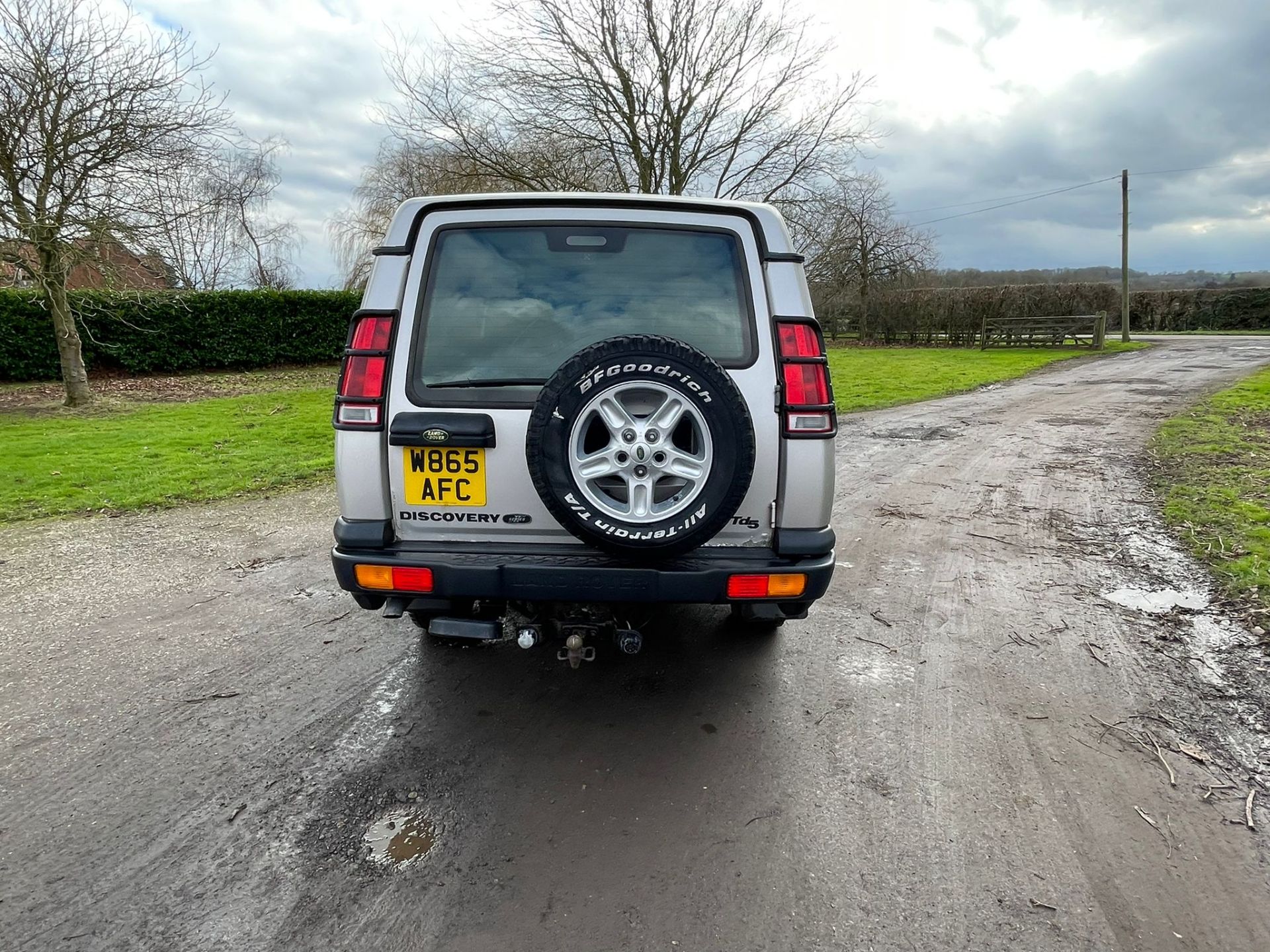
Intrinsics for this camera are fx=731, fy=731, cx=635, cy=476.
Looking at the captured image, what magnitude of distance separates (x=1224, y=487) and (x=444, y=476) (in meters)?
6.78

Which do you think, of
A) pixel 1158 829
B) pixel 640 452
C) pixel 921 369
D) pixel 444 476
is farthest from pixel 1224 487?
pixel 921 369

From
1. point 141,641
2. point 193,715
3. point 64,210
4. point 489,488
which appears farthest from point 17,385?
point 489,488

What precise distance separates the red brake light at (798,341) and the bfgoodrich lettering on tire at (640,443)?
1.31 feet

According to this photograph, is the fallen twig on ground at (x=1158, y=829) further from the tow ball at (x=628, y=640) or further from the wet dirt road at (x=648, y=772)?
the tow ball at (x=628, y=640)

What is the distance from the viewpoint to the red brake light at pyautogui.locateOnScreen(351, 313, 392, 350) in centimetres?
274

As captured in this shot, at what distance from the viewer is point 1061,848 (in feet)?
7.38

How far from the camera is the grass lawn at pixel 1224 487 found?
14.7 ft

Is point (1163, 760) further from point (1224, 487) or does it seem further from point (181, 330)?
point (181, 330)

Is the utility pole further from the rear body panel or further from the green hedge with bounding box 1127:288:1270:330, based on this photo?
the rear body panel

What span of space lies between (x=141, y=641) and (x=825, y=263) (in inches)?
766

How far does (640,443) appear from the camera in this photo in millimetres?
2461

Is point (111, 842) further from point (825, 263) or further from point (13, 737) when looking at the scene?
point (825, 263)

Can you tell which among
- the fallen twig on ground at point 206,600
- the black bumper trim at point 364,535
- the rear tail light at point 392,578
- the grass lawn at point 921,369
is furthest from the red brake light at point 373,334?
the grass lawn at point 921,369

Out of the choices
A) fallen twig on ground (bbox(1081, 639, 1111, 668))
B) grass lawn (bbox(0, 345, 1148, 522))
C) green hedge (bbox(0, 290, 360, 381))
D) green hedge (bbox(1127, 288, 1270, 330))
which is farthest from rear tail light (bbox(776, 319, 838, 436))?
green hedge (bbox(1127, 288, 1270, 330))
